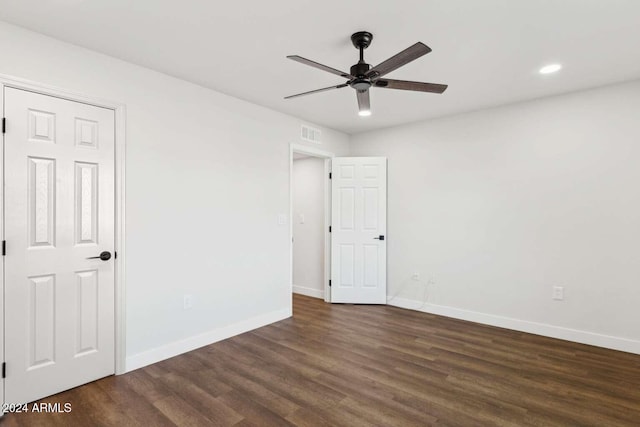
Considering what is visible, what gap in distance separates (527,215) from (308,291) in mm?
3302

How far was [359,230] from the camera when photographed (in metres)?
4.85

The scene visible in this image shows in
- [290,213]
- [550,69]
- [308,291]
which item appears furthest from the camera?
[308,291]

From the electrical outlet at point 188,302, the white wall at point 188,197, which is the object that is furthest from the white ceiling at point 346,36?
the electrical outlet at point 188,302

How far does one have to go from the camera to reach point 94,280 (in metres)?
2.59

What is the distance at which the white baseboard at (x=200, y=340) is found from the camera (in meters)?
2.81

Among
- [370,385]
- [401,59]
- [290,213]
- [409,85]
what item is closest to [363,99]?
[409,85]

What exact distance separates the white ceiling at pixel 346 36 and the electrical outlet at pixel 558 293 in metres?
2.09

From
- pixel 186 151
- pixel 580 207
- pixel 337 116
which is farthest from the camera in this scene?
pixel 337 116

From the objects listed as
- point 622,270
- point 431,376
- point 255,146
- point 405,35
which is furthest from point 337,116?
point 622,270

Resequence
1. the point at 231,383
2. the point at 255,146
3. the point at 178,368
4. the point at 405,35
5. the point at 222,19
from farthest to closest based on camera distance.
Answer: the point at 255,146 → the point at 178,368 → the point at 231,383 → the point at 405,35 → the point at 222,19

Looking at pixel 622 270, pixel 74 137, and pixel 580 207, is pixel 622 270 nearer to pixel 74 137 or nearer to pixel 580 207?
pixel 580 207

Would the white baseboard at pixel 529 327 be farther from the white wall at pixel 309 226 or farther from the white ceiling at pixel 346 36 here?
the white ceiling at pixel 346 36

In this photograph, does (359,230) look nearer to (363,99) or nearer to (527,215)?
(527,215)

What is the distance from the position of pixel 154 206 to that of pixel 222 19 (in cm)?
166
